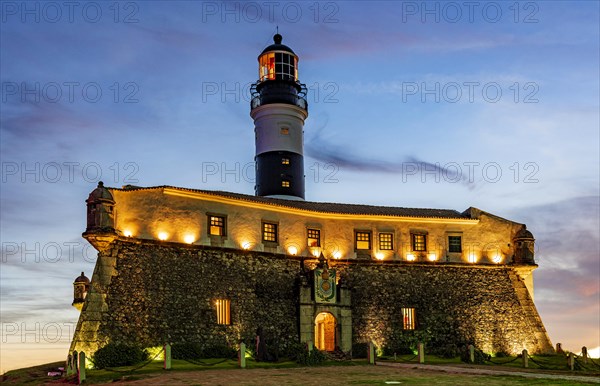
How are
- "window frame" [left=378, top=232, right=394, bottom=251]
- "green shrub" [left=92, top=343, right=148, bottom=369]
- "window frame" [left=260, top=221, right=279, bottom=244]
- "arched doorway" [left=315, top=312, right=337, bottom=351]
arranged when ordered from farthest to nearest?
"window frame" [left=378, top=232, right=394, bottom=251], "arched doorway" [left=315, top=312, right=337, bottom=351], "window frame" [left=260, top=221, right=279, bottom=244], "green shrub" [left=92, top=343, right=148, bottom=369]

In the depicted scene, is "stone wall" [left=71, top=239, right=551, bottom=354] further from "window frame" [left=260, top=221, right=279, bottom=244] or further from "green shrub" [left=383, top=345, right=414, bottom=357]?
"window frame" [left=260, top=221, right=279, bottom=244]

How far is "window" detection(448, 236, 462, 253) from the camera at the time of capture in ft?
150

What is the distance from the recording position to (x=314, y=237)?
43.1 metres

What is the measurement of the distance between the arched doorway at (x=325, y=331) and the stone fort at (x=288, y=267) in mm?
92

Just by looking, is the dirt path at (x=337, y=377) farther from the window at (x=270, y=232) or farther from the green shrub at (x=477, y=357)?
the window at (x=270, y=232)

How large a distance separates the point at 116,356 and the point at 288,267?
1323 centimetres

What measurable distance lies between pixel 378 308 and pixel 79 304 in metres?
21.8

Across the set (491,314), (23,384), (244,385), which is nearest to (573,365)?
(491,314)

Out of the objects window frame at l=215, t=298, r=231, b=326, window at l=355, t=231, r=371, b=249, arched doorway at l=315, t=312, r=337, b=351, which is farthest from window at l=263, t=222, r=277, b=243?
window at l=355, t=231, r=371, b=249

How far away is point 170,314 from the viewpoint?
35250 mm

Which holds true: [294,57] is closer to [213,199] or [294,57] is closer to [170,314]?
[213,199]

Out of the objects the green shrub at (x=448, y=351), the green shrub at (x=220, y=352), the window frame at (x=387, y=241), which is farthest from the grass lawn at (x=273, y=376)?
the window frame at (x=387, y=241)

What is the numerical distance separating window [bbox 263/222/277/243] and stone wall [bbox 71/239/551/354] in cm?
119

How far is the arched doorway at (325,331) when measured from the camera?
4173cm
